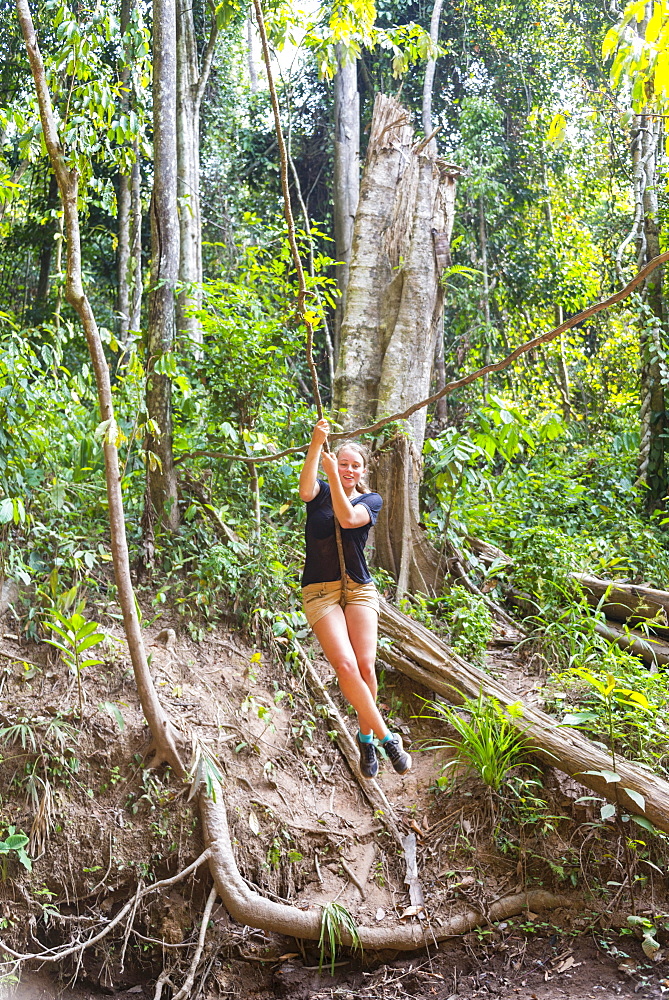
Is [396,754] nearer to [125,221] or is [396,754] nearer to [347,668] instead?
[347,668]

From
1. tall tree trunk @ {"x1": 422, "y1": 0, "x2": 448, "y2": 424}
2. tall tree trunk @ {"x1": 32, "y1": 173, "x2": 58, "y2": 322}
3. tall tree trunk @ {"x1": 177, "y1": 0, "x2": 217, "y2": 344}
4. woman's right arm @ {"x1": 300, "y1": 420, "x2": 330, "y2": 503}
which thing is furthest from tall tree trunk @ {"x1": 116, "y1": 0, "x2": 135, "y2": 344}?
woman's right arm @ {"x1": 300, "y1": 420, "x2": 330, "y2": 503}

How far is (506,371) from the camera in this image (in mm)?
11617

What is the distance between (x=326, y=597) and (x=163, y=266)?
3014 mm

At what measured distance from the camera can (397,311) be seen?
714 cm

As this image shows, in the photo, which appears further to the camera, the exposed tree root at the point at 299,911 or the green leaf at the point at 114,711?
the green leaf at the point at 114,711

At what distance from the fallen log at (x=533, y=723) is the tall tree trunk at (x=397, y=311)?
82 centimetres

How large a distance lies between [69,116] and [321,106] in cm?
838

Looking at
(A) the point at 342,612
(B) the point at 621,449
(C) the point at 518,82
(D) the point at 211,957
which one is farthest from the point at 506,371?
(D) the point at 211,957

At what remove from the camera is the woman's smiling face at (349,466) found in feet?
13.8

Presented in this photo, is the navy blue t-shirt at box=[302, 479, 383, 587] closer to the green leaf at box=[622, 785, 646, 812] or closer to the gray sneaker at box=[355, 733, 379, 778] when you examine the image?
the gray sneaker at box=[355, 733, 379, 778]

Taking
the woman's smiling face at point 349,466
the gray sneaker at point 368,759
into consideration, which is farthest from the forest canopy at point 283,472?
the gray sneaker at point 368,759

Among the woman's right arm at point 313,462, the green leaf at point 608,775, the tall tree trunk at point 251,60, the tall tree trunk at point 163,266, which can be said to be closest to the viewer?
the woman's right arm at point 313,462

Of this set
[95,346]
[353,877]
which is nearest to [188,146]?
[95,346]

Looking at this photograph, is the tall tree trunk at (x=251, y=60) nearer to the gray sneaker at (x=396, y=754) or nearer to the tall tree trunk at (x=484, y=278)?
the tall tree trunk at (x=484, y=278)
